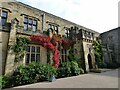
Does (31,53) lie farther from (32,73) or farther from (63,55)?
(63,55)

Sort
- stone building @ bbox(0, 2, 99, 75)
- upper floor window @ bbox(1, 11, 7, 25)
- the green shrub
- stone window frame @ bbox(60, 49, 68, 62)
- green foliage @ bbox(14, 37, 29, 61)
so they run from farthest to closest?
stone window frame @ bbox(60, 49, 68, 62) < upper floor window @ bbox(1, 11, 7, 25) < green foliage @ bbox(14, 37, 29, 61) < stone building @ bbox(0, 2, 99, 75) < the green shrub

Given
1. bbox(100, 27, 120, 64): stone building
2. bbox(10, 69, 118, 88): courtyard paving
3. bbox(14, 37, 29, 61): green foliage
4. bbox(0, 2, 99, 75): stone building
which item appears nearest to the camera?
bbox(10, 69, 118, 88): courtyard paving

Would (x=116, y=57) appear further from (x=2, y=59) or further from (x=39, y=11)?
(x=2, y=59)

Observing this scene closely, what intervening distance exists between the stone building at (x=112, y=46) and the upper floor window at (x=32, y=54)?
16.9 metres

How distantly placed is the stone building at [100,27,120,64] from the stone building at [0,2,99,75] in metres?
8.47

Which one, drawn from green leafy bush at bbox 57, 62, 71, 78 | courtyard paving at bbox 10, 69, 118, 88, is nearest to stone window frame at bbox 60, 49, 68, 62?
green leafy bush at bbox 57, 62, 71, 78

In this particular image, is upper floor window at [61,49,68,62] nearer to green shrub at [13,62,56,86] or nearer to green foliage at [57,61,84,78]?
green foliage at [57,61,84,78]

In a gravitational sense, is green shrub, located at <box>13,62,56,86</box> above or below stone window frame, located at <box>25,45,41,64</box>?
below

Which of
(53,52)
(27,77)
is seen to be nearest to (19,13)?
(53,52)

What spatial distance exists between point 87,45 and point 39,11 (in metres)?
9.29

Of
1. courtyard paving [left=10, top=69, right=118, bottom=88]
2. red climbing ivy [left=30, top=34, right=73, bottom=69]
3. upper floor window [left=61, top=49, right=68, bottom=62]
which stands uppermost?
red climbing ivy [left=30, top=34, right=73, bottom=69]

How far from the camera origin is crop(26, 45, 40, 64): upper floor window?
13.1 metres

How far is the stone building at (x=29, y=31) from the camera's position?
1116cm

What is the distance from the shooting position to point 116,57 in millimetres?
29234
